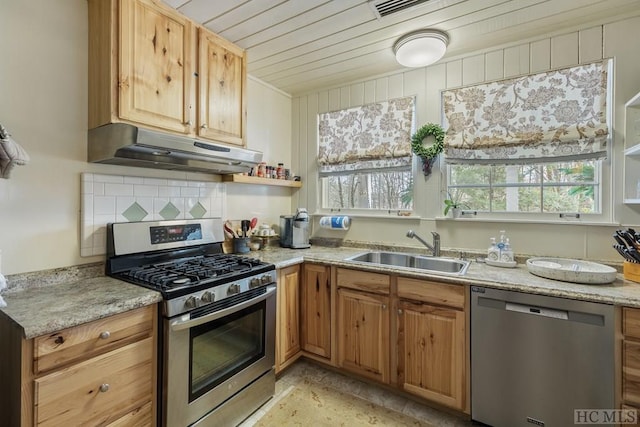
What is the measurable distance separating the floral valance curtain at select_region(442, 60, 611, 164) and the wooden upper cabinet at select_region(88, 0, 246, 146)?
1.74 meters

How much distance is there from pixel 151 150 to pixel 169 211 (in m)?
0.59

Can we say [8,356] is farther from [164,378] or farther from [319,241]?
[319,241]

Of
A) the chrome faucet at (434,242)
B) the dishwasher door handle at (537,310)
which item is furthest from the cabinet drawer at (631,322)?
the chrome faucet at (434,242)

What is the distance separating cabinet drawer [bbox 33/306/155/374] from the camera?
3.41 feet

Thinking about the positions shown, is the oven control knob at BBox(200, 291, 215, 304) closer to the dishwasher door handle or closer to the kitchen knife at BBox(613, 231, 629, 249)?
the dishwasher door handle

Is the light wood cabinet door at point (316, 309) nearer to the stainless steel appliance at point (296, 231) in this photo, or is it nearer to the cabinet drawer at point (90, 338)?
the stainless steel appliance at point (296, 231)

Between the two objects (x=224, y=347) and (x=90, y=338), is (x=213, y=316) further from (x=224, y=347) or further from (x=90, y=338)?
(x=90, y=338)

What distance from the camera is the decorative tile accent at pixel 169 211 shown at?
1.97 meters

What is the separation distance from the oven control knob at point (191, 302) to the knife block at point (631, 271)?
232cm

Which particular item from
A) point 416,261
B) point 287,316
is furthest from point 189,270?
point 416,261

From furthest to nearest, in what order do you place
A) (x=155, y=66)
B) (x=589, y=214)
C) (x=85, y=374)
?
1. (x=589, y=214)
2. (x=155, y=66)
3. (x=85, y=374)

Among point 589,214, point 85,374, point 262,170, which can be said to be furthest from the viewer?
point 262,170

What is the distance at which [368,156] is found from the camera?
2658 mm

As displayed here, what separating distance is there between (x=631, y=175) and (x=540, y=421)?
1.55 metres
